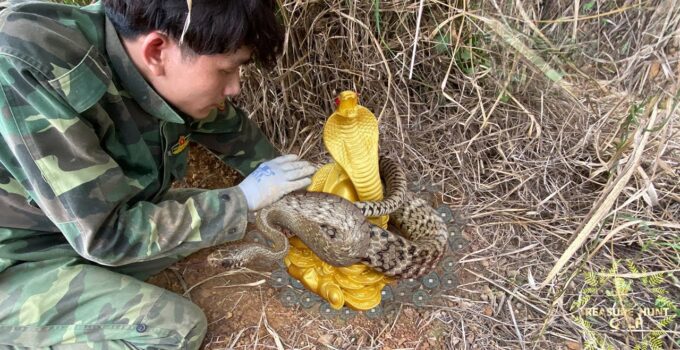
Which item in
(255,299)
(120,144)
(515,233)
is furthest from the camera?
(515,233)

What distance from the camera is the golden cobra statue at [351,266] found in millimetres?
1473

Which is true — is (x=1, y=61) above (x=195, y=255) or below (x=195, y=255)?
above

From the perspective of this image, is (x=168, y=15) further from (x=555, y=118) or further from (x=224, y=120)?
(x=555, y=118)

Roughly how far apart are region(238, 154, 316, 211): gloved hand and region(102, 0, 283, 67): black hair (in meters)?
0.39

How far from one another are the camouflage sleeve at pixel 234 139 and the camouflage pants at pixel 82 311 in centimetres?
57

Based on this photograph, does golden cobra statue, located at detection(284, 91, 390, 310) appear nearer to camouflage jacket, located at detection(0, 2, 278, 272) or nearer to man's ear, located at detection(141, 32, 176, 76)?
camouflage jacket, located at detection(0, 2, 278, 272)

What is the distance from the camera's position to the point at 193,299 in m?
1.81

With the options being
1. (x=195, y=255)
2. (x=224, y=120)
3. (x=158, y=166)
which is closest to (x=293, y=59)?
(x=224, y=120)

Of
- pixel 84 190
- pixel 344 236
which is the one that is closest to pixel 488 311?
pixel 344 236

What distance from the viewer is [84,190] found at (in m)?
1.24

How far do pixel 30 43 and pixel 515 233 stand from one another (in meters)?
1.69

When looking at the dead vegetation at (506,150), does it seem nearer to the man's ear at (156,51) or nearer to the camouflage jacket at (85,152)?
the camouflage jacket at (85,152)

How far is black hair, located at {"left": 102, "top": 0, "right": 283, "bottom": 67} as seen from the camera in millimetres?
1203

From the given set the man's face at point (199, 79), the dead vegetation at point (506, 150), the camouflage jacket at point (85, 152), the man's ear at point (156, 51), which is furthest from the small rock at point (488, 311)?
the man's ear at point (156, 51)
